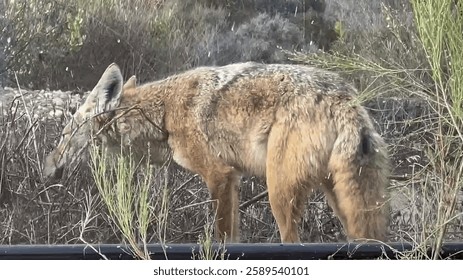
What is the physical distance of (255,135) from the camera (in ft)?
17.4

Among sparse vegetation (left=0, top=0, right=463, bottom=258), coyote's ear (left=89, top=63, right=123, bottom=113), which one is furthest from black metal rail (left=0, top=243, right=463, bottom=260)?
coyote's ear (left=89, top=63, right=123, bottom=113)

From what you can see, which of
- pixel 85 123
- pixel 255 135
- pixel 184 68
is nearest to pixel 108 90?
pixel 85 123

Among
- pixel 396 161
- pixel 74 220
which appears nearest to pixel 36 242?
pixel 74 220

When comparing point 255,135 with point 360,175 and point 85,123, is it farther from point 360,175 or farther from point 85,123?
point 85,123

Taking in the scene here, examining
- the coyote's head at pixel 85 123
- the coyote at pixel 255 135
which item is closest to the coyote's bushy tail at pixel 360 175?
the coyote at pixel 255 135

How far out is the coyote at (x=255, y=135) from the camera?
525 cm

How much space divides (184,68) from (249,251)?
0.88 metres

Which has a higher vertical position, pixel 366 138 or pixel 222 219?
pixel 366 138

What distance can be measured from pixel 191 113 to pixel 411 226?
3.61ft

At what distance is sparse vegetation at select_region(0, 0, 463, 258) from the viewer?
528cm

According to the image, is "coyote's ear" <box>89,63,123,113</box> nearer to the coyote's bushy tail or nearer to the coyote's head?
the coyote's head

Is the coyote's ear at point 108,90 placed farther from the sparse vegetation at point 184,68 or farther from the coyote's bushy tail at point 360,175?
the coyote's bushy tail at point 360,175
